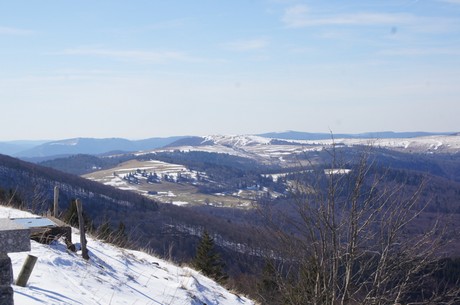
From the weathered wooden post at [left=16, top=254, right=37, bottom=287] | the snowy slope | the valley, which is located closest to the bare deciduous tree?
the valley

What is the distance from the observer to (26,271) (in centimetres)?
771

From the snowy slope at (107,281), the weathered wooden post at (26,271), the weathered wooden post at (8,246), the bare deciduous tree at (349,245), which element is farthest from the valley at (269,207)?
the weathered wooden post at (8,246)

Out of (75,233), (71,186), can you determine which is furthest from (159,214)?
(75,233)

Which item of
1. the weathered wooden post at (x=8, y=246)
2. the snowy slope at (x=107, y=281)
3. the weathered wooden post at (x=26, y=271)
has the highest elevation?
the weathered wooden post at (x=8, y=246)

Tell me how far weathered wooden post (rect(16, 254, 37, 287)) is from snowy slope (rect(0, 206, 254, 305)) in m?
0.13

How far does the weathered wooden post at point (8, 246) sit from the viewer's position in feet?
14.2

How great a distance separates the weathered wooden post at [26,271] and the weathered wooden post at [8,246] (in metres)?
3.12

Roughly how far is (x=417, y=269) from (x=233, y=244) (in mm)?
92115

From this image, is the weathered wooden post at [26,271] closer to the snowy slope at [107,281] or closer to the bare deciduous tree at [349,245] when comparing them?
the snowy slope at [107,281]

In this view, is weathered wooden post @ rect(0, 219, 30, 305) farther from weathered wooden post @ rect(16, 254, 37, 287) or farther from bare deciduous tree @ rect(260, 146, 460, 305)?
bare deciduous tree @ rect(260, 146, 460, 305)

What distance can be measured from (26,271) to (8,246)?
374cm

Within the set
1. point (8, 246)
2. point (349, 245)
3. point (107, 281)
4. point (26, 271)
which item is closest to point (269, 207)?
point (349, 245)

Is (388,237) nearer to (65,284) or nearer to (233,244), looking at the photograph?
(65,284)

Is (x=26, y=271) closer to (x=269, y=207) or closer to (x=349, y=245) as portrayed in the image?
(x=269, y=207)
